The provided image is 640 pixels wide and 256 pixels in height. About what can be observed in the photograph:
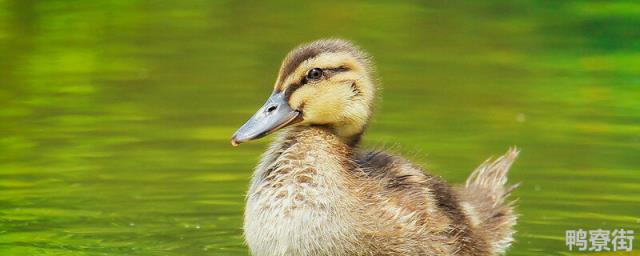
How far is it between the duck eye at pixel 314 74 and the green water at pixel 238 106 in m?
1.34

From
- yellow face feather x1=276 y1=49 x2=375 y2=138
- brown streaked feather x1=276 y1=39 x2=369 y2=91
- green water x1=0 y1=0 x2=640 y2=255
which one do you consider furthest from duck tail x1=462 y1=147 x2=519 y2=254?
brown streaked feather x1=276 y1=39 x2=369 y2=91

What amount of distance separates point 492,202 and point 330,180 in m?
2.21

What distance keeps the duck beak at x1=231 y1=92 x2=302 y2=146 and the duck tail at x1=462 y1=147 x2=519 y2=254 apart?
1637mm

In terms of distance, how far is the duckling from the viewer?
9.32m

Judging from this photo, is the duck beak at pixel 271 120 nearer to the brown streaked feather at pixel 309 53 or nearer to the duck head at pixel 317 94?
the duck head at pixel 317 94

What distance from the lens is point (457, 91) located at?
52.7 ft

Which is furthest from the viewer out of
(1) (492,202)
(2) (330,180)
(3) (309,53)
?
(1) (492,202)

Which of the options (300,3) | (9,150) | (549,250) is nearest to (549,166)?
(549,250)

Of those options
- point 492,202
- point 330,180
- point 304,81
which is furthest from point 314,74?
point 492,202

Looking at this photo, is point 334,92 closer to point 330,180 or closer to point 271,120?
point 271,120

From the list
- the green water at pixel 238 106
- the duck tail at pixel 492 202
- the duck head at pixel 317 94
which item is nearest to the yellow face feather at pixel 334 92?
the duck head at pixel 317 94

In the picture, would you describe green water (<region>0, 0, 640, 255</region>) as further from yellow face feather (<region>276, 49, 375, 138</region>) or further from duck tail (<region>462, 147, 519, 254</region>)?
yellow face feather (<region>276, 49, 375, 138</region>)

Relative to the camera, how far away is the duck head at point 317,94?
31.3ft

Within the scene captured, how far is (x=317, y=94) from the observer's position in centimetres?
955
